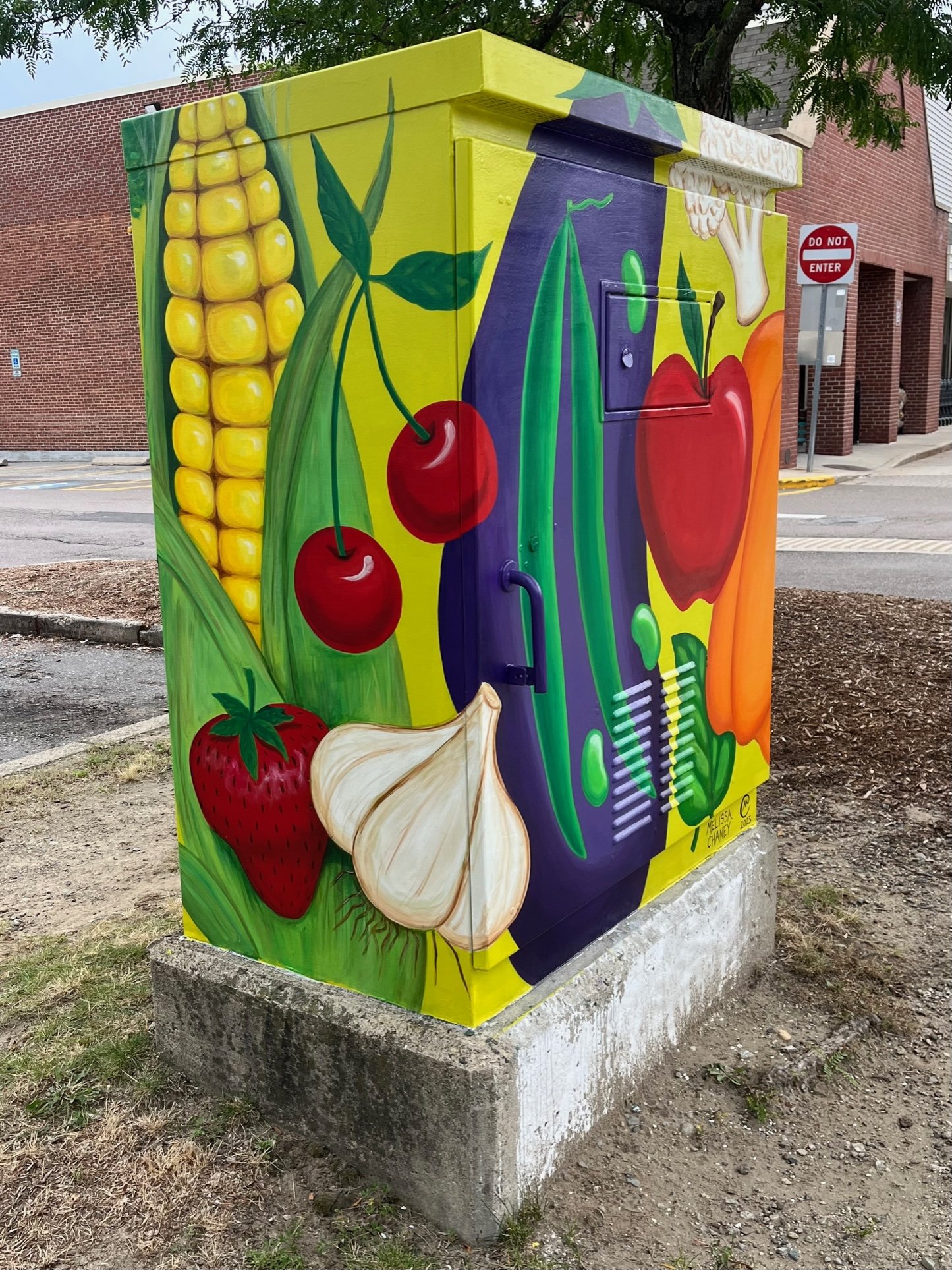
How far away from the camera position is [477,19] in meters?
5.84

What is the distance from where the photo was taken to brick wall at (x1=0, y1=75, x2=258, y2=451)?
24484 millimetres

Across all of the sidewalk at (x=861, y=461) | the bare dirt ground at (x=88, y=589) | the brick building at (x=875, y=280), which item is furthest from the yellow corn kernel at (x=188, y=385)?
the sidewalk at (x=861, y=461)

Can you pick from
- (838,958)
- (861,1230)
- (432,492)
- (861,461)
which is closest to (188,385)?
(432,492)

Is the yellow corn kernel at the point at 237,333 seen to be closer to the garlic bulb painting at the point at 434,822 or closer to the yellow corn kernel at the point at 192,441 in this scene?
the yellow corn kernel at the point at 192,441

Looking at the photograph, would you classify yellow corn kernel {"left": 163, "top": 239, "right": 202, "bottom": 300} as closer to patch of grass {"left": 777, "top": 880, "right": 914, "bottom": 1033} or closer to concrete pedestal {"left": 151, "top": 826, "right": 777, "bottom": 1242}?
concrete pedestal {"left": 151, "top": 826, "right": 777, "bottom": 1242}

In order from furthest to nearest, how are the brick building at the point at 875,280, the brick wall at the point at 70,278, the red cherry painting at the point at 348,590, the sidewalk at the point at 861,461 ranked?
1. the brick wall at the point at 70,278
2. the brick building at the point at 875,280
3. the sidewalk at the point at 861,461
4. the red cherry painting at the point at 348,590

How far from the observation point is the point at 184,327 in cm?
246

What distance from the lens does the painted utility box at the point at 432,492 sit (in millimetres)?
2092

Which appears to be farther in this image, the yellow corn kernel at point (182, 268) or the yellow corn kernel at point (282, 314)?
the yellow corn kernel at point (182, 268)

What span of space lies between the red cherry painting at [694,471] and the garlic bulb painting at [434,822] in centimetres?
74

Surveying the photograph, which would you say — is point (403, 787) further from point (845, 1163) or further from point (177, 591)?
point (845, 1163)

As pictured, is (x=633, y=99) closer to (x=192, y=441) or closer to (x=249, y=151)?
(x=249, y=151)

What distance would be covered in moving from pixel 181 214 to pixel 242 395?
1.34ft

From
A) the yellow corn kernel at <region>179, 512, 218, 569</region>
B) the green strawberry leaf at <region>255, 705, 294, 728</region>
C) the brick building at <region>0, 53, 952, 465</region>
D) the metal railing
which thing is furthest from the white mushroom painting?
the metal railing
